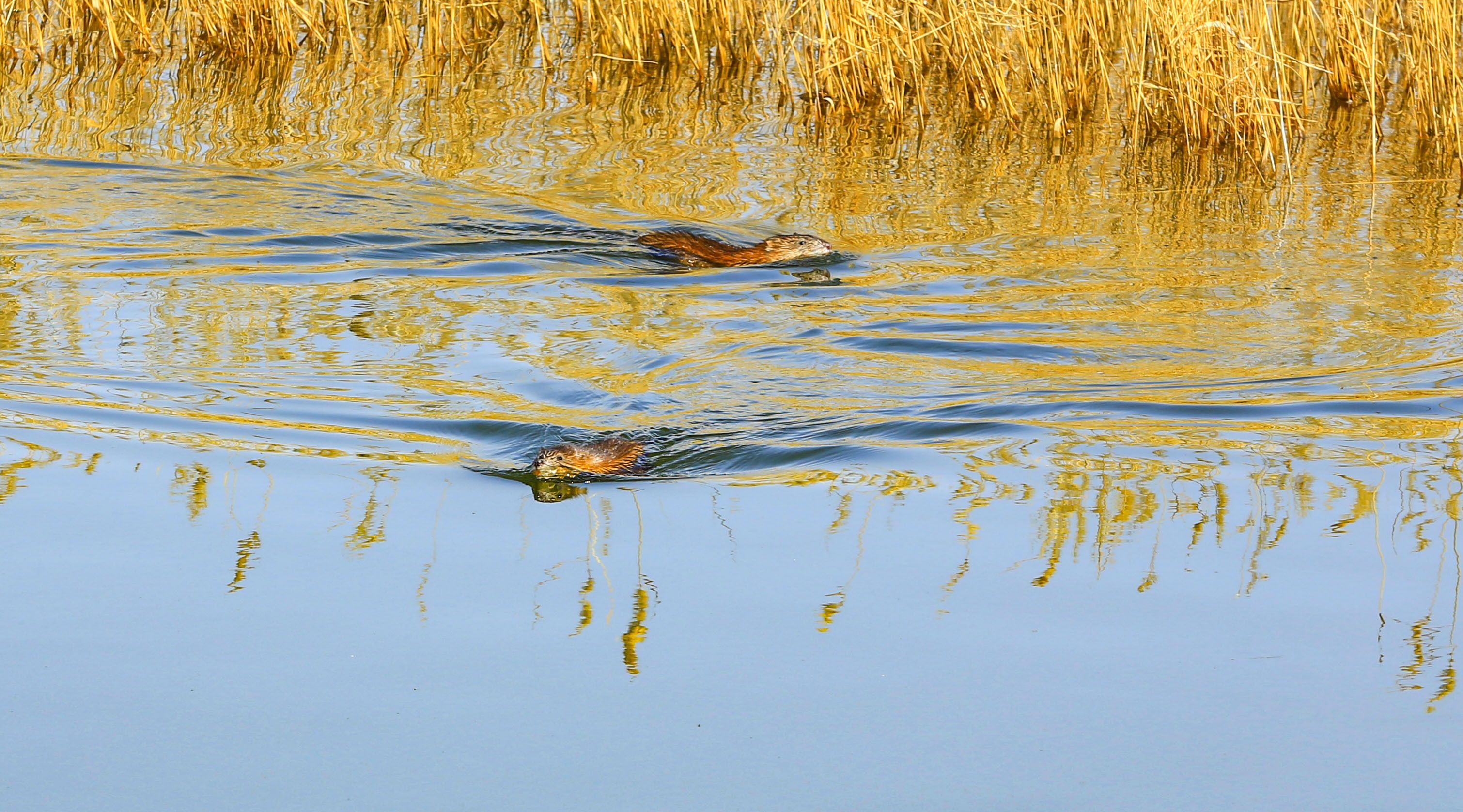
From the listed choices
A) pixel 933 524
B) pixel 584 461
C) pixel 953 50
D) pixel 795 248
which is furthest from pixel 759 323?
pixel 953 50

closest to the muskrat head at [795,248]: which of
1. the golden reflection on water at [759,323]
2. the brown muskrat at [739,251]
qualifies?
the brown muskrat at [739,251]

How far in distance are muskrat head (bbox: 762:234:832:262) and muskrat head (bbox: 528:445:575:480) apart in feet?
9.93

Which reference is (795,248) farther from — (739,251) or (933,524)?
(933,524)

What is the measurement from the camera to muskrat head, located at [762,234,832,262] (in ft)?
25.4

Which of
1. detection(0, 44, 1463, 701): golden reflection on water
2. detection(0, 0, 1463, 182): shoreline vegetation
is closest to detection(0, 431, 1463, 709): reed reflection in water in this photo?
detection(0, 44, 1463, 701): golden reflection on water

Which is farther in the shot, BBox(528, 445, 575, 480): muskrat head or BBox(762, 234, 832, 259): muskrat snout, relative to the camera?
BBox(762, 234, 832, 259): muskrat snout

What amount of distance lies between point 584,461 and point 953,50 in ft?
22.6

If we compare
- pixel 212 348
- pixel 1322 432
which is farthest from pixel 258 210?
pixel 1322 432

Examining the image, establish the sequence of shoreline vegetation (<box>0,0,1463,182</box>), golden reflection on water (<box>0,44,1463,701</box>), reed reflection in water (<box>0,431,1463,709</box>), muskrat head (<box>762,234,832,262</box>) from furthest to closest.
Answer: shoreline vegetation (<box>0,0,1463,182</box>)
muskrat head (<box>762,234,832,262</box>)
golden reflection on water (<box>0,44,1463,701</box>)
reed reflection in water (<box>0,431,1463,709</box>)

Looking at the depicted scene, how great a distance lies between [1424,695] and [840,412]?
95.6 inches

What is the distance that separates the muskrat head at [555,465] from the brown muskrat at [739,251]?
3021 millimetres

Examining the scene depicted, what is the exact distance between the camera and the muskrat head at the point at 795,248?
773 cm

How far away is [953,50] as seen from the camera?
1105cm

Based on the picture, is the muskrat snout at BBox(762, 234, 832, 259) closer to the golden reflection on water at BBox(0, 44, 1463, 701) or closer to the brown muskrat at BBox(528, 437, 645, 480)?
the golden reflection on water at BBox(0, 44, 1463, 701)
